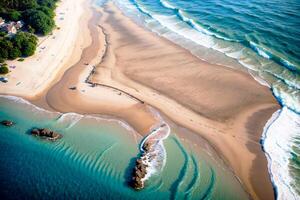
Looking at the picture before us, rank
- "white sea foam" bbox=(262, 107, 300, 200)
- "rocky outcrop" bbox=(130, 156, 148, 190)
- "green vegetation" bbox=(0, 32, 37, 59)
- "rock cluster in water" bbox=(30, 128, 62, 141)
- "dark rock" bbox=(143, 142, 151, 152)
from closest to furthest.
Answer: "rocky outcrop" bbox=(130, 156, 148, 190) → "white sea foam" bbox=(262, 107, 300, 200) → "dark rock" bbox=(143, 142, 151, 152) → "rock cluster in water" bbox=(30, 128, 62, 141) → "green vegetation" bbox=(0, 32, 37, 59)

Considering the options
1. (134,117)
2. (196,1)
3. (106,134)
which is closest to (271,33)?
(196,1)

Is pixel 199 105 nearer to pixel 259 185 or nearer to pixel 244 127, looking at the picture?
pixel 244 127

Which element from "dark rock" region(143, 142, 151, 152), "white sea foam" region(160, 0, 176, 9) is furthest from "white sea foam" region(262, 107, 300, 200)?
"white sea foam" region(160, 0, 176, 9)

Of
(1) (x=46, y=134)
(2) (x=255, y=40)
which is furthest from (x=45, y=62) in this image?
(2) (x=255, y=40)

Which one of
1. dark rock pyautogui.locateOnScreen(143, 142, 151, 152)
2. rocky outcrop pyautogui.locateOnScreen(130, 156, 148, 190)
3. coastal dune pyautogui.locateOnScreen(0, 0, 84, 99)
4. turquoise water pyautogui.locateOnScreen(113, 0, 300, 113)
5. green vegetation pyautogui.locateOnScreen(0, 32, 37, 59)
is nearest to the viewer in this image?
rocky outcrop pyautogui.locateOnScreen(130, 156, 148, 190)

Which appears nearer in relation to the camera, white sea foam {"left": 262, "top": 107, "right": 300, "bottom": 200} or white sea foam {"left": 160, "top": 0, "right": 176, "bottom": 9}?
white sea foam {"left": 262, "top": 107, "right": 300, "bottom": 200}

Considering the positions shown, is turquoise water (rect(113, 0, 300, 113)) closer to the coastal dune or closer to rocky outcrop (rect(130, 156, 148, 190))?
the coastal dune
